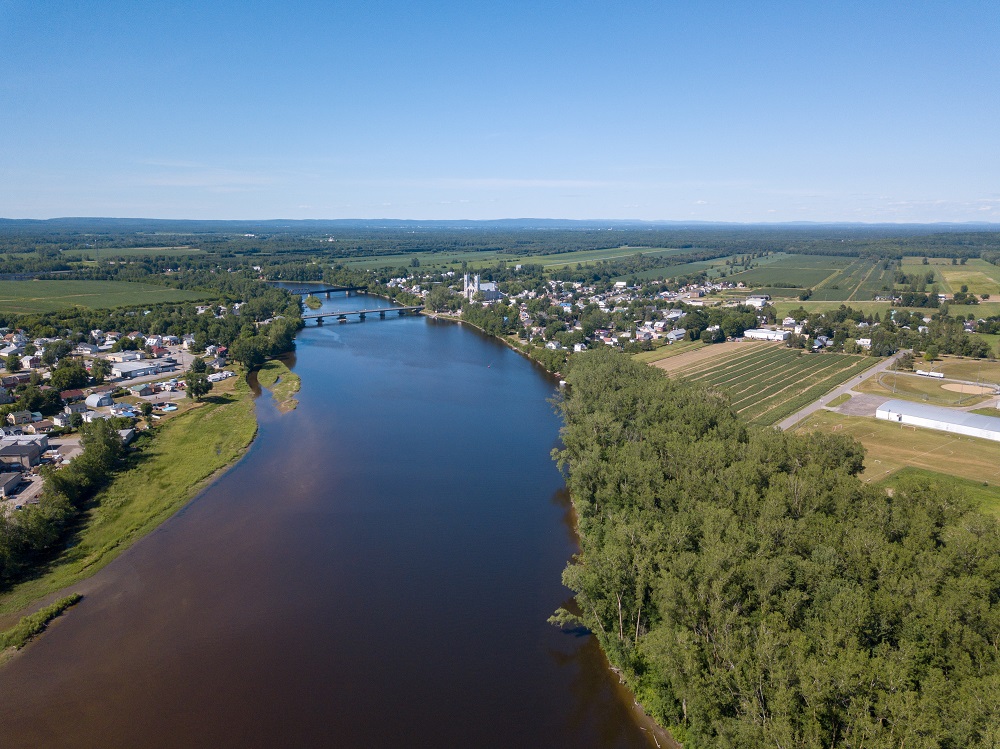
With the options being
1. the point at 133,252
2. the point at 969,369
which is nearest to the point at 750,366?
the point at 969,369

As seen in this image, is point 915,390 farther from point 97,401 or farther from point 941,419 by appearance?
point 97,401

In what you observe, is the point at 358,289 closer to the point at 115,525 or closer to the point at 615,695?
the point at 115,525

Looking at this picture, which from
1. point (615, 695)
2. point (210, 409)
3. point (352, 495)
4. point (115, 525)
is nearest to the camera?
point (615, 695)

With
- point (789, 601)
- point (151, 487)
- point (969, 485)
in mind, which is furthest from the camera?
point (151, 487)

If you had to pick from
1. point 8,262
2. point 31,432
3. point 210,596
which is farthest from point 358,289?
point 210,596

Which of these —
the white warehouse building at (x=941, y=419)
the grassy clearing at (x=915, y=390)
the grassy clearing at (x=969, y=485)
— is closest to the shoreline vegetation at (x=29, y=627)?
the grassy clearing at (x=969, y=485)

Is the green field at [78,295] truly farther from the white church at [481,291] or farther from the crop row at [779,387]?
the crop row at [779,387]
